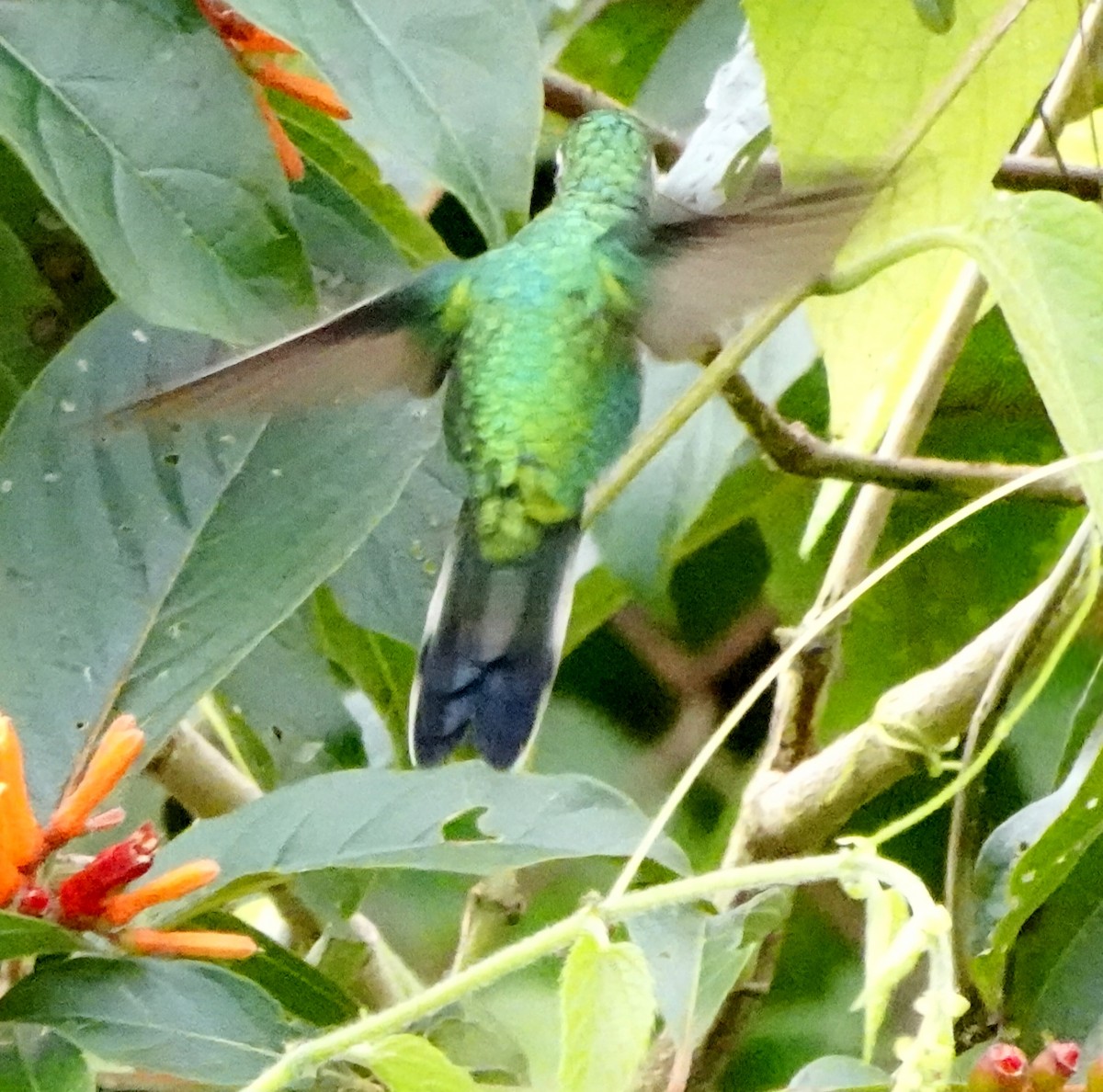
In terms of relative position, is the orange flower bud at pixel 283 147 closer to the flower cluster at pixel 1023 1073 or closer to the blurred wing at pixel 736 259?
the blurred wing at pixel 736 259

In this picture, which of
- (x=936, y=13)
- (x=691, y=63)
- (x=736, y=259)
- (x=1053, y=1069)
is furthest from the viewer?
(x=691, y=63)

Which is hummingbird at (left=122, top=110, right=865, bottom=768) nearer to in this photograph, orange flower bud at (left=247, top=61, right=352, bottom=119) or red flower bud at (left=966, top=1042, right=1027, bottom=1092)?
orange flower bud at (left=247, top=61, right=352, bottom=119)

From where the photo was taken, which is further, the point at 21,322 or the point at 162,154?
the point at 21,322

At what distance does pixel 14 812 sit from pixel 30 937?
1.8 inches

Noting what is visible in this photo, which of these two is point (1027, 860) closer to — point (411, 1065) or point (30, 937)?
point (411, 1065)

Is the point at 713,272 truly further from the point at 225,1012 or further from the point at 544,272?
the point at 225,1012

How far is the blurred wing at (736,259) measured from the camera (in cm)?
65

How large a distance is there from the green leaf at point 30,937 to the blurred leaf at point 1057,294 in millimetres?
384

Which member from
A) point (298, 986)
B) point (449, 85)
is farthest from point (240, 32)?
point (298, 986)

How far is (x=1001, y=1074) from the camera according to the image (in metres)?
0.53

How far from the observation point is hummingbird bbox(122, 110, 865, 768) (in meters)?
0.79

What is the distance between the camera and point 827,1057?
2.22ft

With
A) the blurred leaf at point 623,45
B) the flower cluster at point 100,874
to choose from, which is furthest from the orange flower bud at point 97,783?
the blurred leaf at point 623,45

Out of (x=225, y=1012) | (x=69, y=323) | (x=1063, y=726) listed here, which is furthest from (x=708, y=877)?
(x=1063, y=726)
